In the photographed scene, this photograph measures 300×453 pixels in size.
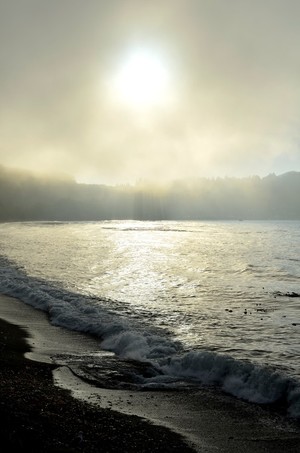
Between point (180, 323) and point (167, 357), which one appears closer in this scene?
point (167, 357)

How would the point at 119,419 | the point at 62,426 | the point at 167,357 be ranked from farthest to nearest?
the point at 167,357, the point at 119,419, the point at 62,426

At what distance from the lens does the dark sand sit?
7961mm

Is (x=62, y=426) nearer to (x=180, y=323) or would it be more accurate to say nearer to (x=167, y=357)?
(x=167, y=357)

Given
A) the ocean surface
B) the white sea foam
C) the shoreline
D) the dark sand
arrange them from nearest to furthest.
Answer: the shoreline, the dark sand, the white sea foam, the ocean surface

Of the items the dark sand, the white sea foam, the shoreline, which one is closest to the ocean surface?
the white sea foam

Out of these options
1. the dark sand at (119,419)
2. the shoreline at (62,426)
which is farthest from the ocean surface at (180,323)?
the shoreline at (62,426)

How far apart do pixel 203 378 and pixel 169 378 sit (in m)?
1.23

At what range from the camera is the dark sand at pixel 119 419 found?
7961mm

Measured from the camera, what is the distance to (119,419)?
386 inches

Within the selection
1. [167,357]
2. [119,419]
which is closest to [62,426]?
[119,419]

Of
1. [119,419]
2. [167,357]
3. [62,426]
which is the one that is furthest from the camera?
[167,357]

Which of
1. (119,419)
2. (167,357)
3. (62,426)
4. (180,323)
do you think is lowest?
(180,323)

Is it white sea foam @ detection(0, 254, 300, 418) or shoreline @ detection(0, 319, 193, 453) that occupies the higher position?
shoreline @ detection(0, 319, 193, 453)

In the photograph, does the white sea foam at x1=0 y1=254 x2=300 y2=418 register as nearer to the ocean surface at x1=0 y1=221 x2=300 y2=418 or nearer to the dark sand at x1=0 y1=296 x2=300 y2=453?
the ocean surface at x1=0 y1=221 x2=300 y2=418
